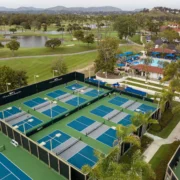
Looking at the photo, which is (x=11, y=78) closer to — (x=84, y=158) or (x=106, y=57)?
(x=84, y=158)

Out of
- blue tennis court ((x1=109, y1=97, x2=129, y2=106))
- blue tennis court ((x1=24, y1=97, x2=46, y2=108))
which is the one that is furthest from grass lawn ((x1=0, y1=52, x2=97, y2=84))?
blue tennis court ((x1=109, y1=97, x2=129, y2=106))

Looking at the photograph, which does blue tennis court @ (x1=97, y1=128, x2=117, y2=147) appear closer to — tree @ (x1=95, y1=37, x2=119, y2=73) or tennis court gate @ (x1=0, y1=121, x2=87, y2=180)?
tennis court gate @ (x1=0, y1=121, x2=87, y2=180)

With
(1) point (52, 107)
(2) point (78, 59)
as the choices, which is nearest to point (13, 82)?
(1) point (52, 107)

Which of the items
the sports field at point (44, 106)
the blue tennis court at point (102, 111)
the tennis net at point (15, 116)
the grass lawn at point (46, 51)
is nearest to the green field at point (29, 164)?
the sports field at point (44, 106)

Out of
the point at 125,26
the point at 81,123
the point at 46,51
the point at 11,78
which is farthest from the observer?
the point at 125,26

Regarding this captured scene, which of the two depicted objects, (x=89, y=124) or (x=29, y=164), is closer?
(x=29, y=164)

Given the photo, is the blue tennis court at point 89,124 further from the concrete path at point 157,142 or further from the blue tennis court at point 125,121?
the concrete path at point 157,142

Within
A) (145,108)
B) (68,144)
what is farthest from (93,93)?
(68,144)
